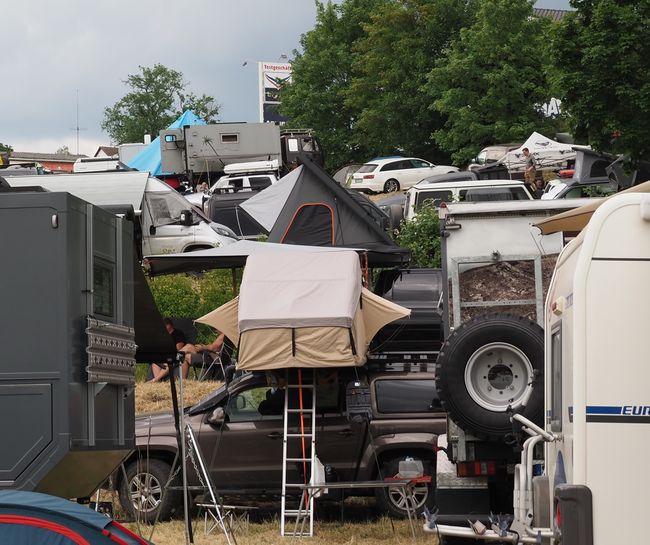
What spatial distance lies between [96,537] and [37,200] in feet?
7.32

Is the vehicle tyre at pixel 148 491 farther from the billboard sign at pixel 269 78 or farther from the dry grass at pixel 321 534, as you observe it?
the billboard sign at pixel 269 78

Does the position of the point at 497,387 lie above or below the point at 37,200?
below

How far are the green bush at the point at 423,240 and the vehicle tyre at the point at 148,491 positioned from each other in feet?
36.3

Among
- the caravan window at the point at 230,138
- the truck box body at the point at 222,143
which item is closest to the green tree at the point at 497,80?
the truck box body at the point at 222,143

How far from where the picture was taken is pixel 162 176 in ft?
139

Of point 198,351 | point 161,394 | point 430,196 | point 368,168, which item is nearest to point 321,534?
point 161,394

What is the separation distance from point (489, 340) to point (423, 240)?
1409 centimetres

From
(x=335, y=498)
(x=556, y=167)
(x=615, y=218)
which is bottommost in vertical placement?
(x=335, y=498)

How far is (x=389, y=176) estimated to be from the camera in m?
41.4

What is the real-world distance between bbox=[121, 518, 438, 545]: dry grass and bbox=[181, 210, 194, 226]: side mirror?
13.7 meters

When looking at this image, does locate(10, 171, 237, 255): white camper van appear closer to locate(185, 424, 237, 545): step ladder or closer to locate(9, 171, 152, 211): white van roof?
locate(9, 171, 152, 211): white van roof

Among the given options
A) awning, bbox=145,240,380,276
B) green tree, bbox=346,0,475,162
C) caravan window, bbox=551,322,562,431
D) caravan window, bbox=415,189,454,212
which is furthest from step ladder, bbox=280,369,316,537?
green tree, bbox=346,0,475,162

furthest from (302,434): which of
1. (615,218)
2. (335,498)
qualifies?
(615,218)

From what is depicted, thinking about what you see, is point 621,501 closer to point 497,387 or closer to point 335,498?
point 497,387
